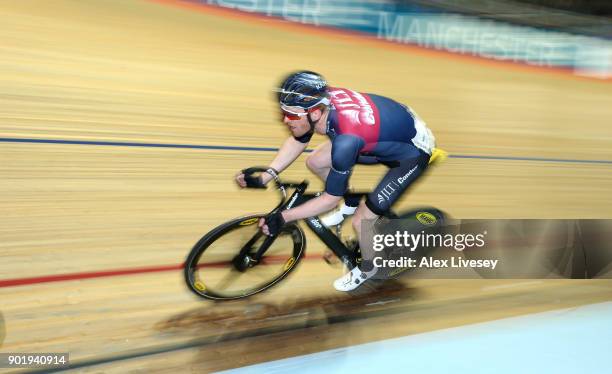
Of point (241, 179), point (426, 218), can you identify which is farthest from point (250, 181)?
point (426, 218)

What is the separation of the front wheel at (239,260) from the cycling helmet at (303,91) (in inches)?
20.4

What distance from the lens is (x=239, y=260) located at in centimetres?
246

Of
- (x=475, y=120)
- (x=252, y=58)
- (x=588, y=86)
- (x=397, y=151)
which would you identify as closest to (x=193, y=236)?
(x=397, y=151)

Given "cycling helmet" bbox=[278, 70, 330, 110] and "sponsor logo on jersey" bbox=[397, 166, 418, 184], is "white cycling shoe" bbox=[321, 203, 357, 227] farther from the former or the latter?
"cycling helmet" bbox=[278, 70, 330, 110]

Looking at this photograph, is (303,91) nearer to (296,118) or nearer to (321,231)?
(296,118)

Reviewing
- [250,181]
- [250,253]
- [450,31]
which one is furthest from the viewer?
[450,31]

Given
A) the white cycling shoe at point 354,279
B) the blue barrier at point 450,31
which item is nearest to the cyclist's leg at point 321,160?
the white cycling shoe at point 354,279

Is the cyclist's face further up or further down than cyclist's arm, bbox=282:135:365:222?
further up

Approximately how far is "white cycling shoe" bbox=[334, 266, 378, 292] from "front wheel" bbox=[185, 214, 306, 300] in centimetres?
28

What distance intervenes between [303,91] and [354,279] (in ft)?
3.38

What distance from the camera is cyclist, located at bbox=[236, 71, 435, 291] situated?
218 cm

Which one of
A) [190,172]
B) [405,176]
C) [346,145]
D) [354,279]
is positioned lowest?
[354,279]

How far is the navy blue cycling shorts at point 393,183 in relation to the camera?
2516 mm

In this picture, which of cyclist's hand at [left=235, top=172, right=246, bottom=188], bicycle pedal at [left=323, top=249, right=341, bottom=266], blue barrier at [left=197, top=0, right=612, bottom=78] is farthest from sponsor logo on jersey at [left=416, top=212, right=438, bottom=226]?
blue barrier at [left=197, top=0, right=612, bottom=78]
